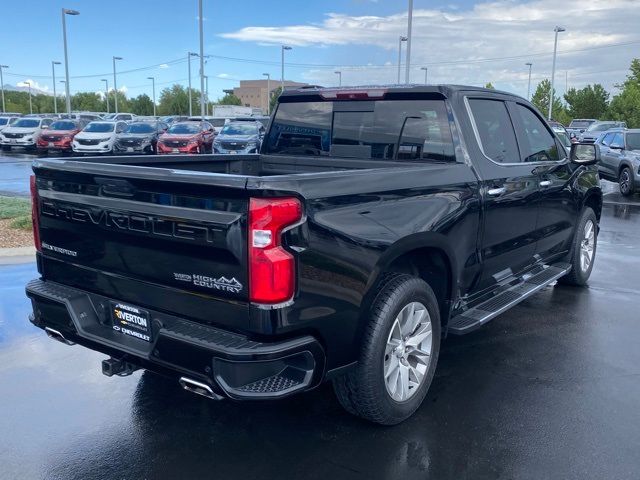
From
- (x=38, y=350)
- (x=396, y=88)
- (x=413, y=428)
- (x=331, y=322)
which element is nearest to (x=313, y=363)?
(x=331, y=322)

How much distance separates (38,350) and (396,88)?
3.47 metres

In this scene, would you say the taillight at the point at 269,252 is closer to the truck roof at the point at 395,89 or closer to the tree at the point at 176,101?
the truck roof at the point at 395,89

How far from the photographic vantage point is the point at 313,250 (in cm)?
294

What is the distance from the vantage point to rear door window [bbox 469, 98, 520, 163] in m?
4.57

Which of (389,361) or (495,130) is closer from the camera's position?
(389,361)

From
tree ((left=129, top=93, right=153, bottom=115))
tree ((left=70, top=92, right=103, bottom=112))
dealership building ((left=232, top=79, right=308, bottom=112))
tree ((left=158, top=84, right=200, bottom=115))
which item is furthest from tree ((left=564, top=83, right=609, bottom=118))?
dealership building ((left=232, top=79, right=308, bottom=112))

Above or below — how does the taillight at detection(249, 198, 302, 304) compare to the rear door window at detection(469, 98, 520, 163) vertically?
below

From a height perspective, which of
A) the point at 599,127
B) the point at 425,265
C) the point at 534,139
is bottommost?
the point at 425,265

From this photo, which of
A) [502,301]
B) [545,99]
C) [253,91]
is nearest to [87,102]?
[253,91]

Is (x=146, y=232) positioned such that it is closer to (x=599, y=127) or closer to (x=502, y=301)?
(x=502, y=301)

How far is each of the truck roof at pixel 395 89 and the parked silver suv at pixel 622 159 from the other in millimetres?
11588

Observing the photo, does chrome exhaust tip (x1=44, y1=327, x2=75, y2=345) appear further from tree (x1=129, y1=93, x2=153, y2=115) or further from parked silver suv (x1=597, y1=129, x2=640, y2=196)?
tree (x1=129, y1=93, x2=153, y2=115)

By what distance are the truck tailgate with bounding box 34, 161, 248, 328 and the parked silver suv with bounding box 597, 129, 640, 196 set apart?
13.9 metres

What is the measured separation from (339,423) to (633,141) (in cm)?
1515
